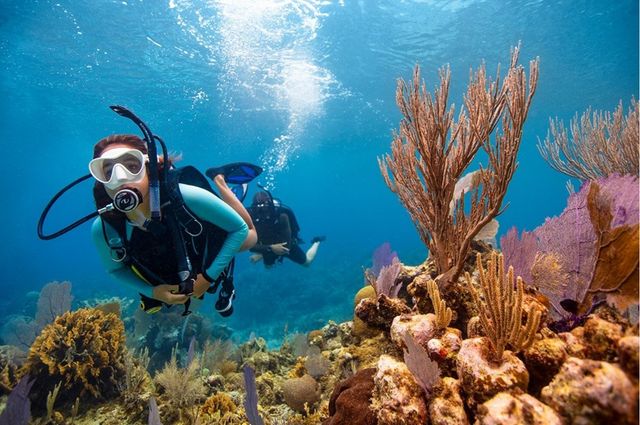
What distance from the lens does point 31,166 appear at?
50.2 m

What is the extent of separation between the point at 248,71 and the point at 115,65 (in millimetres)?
8152

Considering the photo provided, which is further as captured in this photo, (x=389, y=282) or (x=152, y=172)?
(x=389, y=282)

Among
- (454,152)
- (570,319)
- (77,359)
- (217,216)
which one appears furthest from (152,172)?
(570,319)

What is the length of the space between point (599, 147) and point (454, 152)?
4.38 meters

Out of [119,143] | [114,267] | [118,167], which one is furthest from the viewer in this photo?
[114,267]

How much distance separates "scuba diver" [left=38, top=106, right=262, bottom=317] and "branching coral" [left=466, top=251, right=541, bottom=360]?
2.80m

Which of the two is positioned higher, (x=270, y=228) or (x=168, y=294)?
(x=270, y=228)

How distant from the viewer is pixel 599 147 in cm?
584

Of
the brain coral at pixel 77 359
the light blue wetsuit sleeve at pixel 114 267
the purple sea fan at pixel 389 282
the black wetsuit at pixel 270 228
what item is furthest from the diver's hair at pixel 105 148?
the black wetsuit at pixel 270 228

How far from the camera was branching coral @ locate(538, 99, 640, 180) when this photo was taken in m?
5.26

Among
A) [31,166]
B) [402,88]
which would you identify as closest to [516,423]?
[402,88]

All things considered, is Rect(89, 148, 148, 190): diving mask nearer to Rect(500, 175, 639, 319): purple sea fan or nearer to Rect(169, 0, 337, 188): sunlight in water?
Rect(500, 175, 639, 319): purple sea fan

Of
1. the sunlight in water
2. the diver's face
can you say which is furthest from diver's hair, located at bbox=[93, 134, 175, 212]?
the sunlight in water

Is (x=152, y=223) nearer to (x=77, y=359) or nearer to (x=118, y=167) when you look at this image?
(x=118, y=167)
